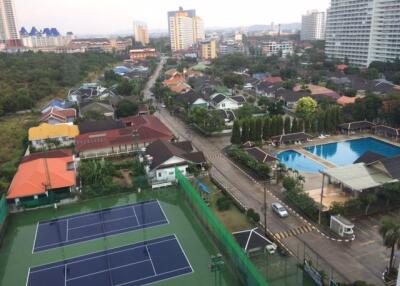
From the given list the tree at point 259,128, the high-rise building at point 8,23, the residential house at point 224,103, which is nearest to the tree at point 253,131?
the tree at point 259,128

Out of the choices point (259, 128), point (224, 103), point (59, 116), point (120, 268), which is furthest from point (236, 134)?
point (59, 116)

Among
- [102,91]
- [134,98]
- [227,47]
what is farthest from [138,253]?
[227,47]

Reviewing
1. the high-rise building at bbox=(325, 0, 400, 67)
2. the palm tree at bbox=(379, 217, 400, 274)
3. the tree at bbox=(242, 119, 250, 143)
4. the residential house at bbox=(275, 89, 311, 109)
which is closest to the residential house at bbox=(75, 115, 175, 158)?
the tree at bbox=(242, 119, 250, 143)

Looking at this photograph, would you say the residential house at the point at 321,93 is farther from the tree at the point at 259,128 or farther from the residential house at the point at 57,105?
the residential house at the point at 57,105

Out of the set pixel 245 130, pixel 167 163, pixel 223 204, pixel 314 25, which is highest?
pixel 314 25

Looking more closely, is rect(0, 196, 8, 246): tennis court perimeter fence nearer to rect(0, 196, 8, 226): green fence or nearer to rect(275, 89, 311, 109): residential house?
rect(0, 196, 8, 226): green fence

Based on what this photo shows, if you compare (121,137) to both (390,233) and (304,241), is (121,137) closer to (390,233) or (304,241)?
(304,241)
